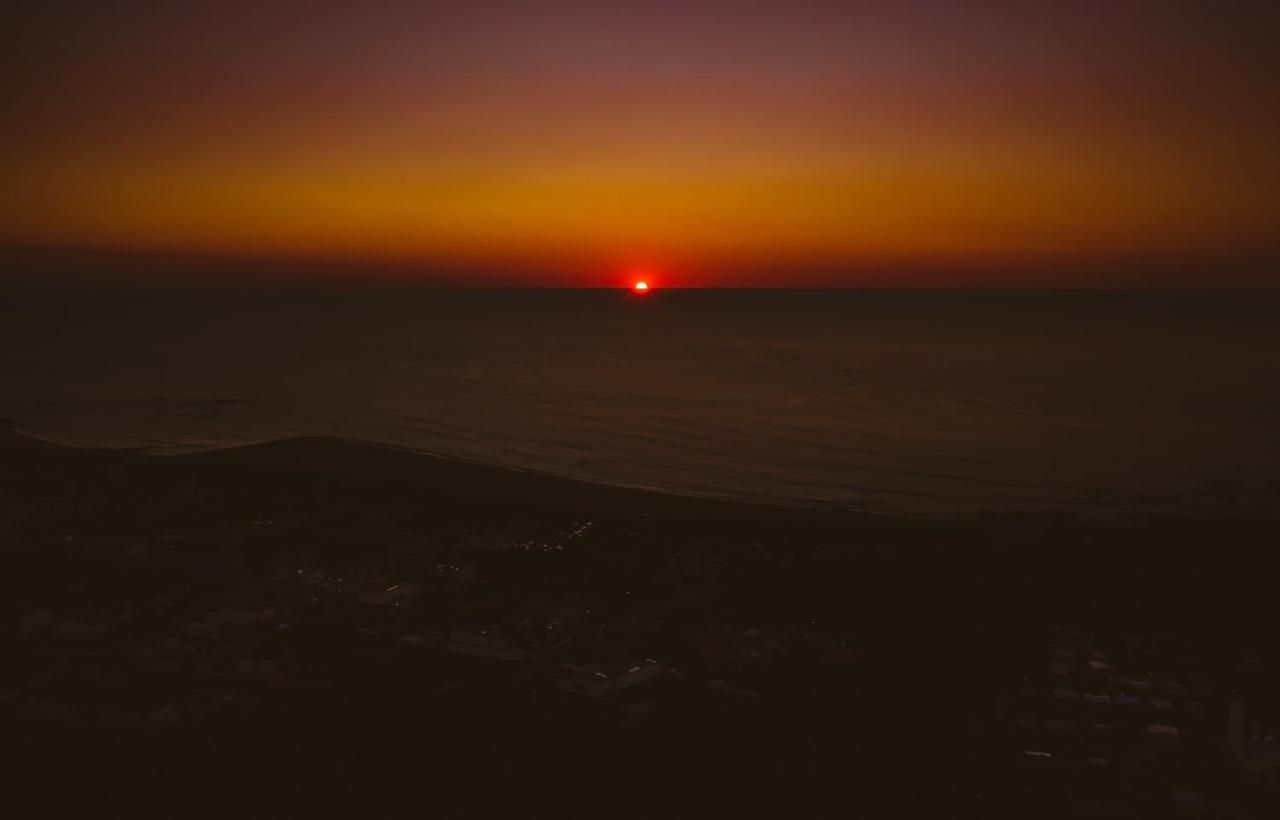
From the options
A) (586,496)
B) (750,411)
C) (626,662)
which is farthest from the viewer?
(750,411)

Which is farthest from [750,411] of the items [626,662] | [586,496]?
[626,662]

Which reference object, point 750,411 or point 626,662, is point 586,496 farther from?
point 750,411

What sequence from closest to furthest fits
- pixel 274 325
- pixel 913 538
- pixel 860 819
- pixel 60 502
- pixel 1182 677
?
pixel 860 819
pixel 1182 677
pixel 913 538
pixel 60 502
pixel 274 325

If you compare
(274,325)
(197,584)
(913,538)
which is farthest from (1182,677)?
(274,325)

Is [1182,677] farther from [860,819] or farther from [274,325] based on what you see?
[274,325]

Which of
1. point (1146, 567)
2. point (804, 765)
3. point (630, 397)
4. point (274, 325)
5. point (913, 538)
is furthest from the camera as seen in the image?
point (274, 325)

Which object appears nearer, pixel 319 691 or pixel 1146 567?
pixel 319 691
